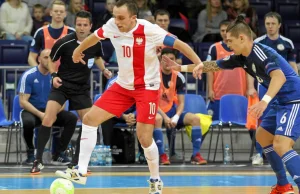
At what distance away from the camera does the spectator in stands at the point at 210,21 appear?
16.3 metres

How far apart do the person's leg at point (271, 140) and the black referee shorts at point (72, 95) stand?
3926 millimetres

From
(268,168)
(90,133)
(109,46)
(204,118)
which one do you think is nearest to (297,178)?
(90,133)

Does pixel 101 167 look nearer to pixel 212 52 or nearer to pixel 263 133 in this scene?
pixel 212 52

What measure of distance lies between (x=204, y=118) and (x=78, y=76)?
2262 millimetres

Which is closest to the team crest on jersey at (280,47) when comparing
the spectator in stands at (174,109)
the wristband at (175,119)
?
the spectator in stands at (174,109)

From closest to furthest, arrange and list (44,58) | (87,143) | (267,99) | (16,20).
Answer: (267,99), (87,143), (44,58), (16,20)

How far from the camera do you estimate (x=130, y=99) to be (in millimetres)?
9047

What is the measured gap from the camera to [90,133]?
29.3 ft

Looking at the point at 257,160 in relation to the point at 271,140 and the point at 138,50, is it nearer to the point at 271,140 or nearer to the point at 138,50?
the point at 271,140

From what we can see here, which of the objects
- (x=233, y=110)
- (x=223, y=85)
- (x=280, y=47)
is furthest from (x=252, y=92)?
(x=280, y=47)

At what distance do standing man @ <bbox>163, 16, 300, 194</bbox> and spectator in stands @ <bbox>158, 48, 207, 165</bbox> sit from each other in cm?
398

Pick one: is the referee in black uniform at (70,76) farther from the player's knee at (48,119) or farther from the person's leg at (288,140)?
the person's leg at (288,140)

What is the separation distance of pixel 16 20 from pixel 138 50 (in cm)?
690

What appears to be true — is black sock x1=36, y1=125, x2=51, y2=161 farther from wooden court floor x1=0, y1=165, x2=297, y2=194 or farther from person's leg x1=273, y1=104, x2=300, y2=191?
person's leg x1=273, y1=104, x2=300, y2=191
